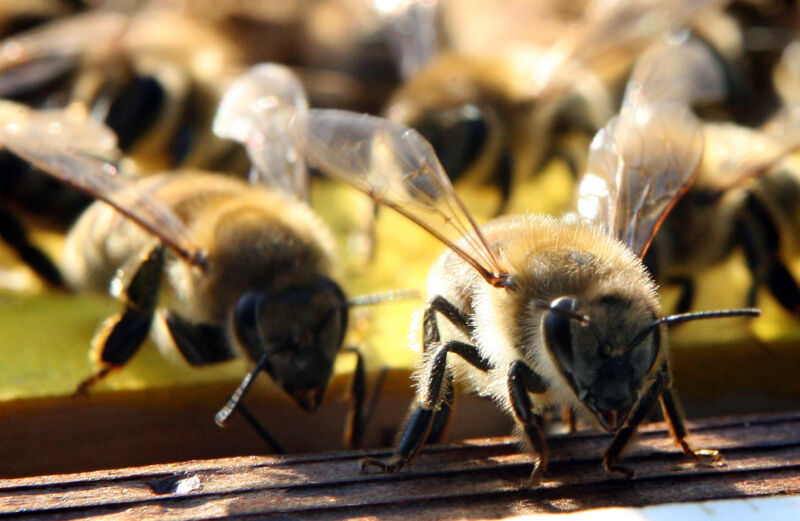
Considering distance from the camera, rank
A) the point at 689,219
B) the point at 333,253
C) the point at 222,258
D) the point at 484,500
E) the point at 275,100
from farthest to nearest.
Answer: the point at 275,100, the point at 689,219, the point at 333,253, the point at 222,258, the point at 484,500

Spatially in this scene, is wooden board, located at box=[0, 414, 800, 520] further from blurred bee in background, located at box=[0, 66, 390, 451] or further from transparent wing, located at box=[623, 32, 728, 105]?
transparent wing, located at box=[623, 32, 728, 105]

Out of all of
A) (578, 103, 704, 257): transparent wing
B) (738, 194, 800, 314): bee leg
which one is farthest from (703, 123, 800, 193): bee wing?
(578, 103, 704, 257): transparent wing

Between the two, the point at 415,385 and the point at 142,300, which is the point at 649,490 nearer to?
the point at 415,385

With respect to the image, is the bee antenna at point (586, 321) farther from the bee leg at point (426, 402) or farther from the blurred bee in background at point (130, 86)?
the blurred bee in background at point (130, 86)

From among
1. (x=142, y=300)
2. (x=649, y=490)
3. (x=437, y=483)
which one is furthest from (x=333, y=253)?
(x=649, y=490)

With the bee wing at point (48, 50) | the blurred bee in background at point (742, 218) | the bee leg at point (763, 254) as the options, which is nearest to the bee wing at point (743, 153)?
the blurred bee in background at point (742, 218)

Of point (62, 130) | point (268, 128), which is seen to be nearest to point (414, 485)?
point (268, 128)

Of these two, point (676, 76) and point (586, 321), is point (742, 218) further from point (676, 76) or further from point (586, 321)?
point (586, 321)
